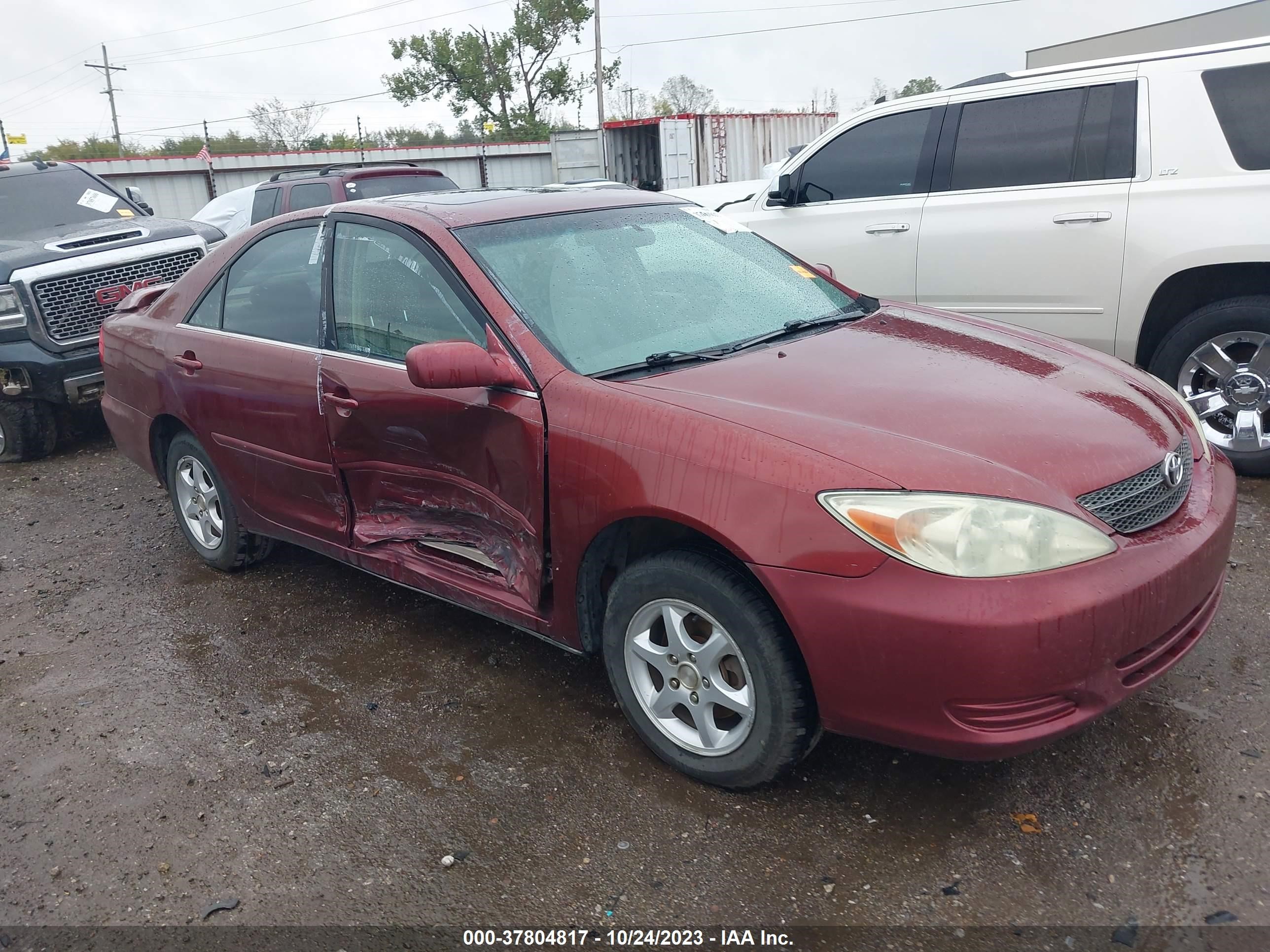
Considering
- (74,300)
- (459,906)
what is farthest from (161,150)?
(459,906)

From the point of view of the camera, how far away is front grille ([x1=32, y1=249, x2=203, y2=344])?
7.18 m

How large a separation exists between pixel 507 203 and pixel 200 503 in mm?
2203

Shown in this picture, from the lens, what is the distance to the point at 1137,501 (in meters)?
2.56

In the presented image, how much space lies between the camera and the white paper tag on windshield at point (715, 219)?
4.00 m

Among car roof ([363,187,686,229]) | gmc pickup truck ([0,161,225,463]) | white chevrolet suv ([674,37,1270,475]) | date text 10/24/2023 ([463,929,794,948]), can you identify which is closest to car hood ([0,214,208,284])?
gmc pickup truck ([0,161,225,463])

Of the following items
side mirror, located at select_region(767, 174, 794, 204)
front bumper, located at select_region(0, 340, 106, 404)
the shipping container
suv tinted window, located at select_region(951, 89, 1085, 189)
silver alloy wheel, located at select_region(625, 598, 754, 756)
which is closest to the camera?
silver alloy wheel, located at select_region(625, 598, 754, 756)

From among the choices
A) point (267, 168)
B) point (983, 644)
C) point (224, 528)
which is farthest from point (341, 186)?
point (267, 168)

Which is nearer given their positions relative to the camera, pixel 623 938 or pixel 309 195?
pixel 623 938

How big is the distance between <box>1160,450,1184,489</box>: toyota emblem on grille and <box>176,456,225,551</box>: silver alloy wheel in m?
3.78

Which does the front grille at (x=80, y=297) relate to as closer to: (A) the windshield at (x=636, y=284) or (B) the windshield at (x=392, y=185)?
(B) the windshield at (x=392, y=185)

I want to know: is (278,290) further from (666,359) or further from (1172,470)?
(1172,470)

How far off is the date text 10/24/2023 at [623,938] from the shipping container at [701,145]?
20256mm

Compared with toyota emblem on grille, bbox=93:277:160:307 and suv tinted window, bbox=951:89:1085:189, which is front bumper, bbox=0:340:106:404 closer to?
toyota emblem on grille, bbox=93:277:160:307

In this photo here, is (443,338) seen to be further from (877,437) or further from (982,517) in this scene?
(982,517)
